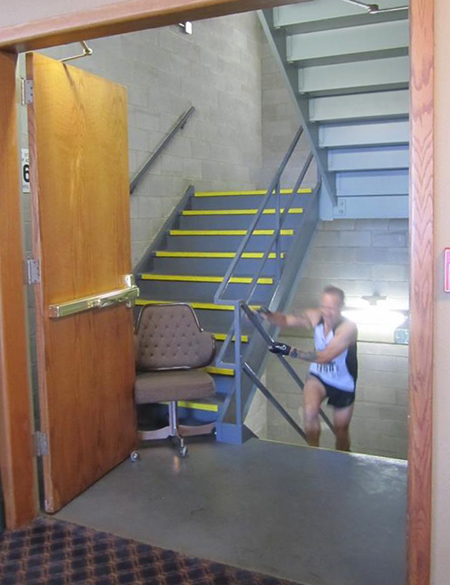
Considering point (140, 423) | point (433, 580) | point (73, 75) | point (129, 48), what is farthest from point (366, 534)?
point (129, 48)

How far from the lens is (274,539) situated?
2.72 m

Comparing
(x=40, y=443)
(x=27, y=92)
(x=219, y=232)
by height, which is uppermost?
(x=27, y=92)

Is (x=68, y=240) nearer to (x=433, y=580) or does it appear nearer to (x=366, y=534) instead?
(x=366, y=534)

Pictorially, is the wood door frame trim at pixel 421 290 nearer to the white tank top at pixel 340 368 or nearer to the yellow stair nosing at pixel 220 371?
the white tank top at pixel 340 368

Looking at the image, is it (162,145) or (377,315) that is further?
(377,315)

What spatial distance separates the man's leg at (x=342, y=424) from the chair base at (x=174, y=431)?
2.55 feet

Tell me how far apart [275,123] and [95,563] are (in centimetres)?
551

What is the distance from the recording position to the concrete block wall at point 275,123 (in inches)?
276

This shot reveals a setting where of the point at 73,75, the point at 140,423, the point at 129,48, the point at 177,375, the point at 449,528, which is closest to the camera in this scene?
the point at 449,528

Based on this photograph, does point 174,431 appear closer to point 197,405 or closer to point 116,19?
point 197,405

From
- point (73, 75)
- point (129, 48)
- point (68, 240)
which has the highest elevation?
point (129, 48)

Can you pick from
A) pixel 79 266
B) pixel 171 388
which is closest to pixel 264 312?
pixel 171 388

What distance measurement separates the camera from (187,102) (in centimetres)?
567

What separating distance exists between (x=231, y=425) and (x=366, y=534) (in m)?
1.26
